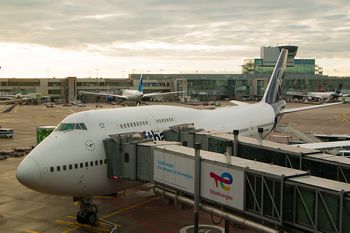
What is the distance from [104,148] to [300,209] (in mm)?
13502

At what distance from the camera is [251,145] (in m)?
25.0

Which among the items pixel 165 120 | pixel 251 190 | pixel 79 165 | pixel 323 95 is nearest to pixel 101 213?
pixel 79 165

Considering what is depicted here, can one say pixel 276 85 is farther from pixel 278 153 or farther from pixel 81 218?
pixel 81 218

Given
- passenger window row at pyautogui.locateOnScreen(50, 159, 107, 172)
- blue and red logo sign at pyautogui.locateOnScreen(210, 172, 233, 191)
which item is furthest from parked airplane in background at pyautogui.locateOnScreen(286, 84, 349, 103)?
blue and red logo sign at pyautogui.locateOnScreen(210, 172, 233, 191)

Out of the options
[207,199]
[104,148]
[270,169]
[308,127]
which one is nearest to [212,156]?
[207,199]

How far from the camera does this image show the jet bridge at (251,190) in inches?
585

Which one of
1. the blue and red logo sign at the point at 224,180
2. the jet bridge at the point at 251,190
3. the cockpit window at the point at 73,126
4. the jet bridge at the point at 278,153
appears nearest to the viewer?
the jet bridge at the point at 251,190

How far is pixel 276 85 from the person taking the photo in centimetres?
5147

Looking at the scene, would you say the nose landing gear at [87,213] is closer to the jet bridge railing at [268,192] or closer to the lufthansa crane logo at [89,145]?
the lufthansa crane logo at [89,145]

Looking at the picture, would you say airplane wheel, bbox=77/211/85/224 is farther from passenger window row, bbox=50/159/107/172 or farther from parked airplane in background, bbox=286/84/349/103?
parked airplane in background, bbox=286/84/349/103

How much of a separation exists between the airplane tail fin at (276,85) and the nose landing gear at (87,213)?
29.7 metres

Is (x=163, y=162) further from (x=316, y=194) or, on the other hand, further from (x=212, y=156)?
(x=316, y=194)

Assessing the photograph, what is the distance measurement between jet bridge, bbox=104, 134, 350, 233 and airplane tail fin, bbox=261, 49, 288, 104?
28887mm

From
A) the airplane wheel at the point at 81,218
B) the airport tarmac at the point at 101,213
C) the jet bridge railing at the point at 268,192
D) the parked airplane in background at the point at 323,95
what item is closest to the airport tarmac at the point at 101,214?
the airport tarmac at the point at 101,213
